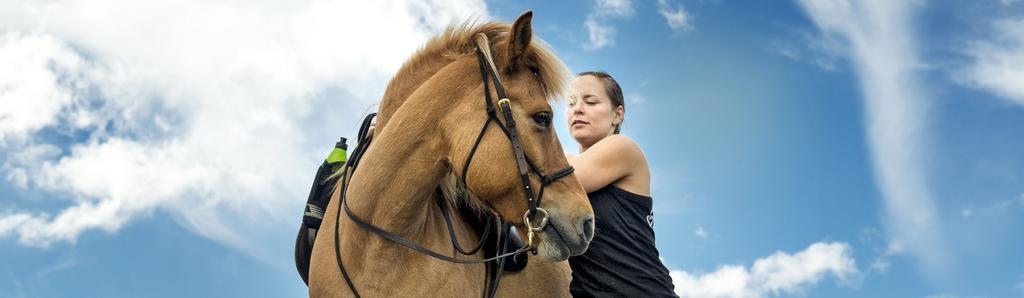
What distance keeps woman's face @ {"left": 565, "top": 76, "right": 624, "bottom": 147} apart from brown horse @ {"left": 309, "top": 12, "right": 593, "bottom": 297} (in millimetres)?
433

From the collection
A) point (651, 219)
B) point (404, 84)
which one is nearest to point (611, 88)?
point (651, 219)

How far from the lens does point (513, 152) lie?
153 inches

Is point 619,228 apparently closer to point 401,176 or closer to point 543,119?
point 543,119

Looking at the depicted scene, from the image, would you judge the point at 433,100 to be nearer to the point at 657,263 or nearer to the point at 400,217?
the point at 400,217

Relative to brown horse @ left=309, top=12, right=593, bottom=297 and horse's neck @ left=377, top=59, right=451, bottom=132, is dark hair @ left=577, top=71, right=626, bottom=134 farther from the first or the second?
horse's neck @ left=377, top=59, right=451, bottom=132

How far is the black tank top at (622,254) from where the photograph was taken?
4.33m

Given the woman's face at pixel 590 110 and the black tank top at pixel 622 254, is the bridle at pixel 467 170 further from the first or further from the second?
the woman's face at pixel 590 110

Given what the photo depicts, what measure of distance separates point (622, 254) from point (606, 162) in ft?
1.74

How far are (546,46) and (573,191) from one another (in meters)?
0.93

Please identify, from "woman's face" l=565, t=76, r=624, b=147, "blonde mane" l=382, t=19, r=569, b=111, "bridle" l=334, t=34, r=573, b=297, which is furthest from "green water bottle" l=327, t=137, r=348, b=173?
"woman's face" l=565, t=76, r=624, b=147

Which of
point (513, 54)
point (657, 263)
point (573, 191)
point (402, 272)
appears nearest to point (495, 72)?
point (513, 54)

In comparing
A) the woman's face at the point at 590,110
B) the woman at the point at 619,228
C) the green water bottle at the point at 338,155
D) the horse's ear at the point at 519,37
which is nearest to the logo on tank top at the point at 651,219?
the woman at the point at 619,228

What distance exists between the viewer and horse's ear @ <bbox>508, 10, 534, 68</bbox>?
13.4 ft

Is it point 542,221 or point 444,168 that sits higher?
point 444,168
